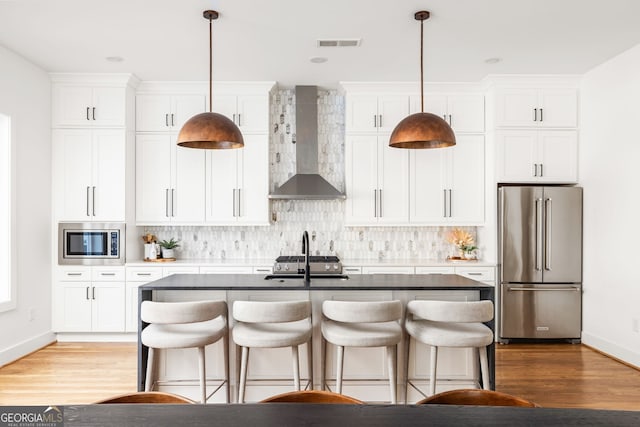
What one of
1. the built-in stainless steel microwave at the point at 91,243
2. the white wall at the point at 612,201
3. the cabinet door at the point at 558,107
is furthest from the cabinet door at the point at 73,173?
the white wall at the point at 612,201

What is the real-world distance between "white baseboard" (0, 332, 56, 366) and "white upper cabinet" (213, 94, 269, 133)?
3127mm

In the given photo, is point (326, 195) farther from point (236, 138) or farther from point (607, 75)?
point (607, 75)

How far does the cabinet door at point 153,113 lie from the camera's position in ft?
16.7

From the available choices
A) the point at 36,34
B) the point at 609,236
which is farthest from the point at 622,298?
the point at 36,34

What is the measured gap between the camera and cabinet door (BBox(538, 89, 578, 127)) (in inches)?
193

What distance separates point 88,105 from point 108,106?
0.73 feet

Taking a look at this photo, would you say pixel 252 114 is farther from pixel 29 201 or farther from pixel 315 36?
pixel 29 201

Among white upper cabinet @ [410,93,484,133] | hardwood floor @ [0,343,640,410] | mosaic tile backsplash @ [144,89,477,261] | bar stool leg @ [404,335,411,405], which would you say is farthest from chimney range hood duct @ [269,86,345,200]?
hardwood floor @ [0,343,640,410]

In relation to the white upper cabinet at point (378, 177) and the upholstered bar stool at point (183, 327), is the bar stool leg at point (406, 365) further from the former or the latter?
the white upper cabinet at point (378, 177)

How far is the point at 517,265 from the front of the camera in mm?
4723

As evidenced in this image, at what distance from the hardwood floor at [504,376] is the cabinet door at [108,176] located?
4.90ft

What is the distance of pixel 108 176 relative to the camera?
483cm

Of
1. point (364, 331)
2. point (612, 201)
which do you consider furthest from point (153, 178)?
point (612, 201)

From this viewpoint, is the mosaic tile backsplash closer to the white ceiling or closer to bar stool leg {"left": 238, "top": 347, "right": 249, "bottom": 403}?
the white ceiling
